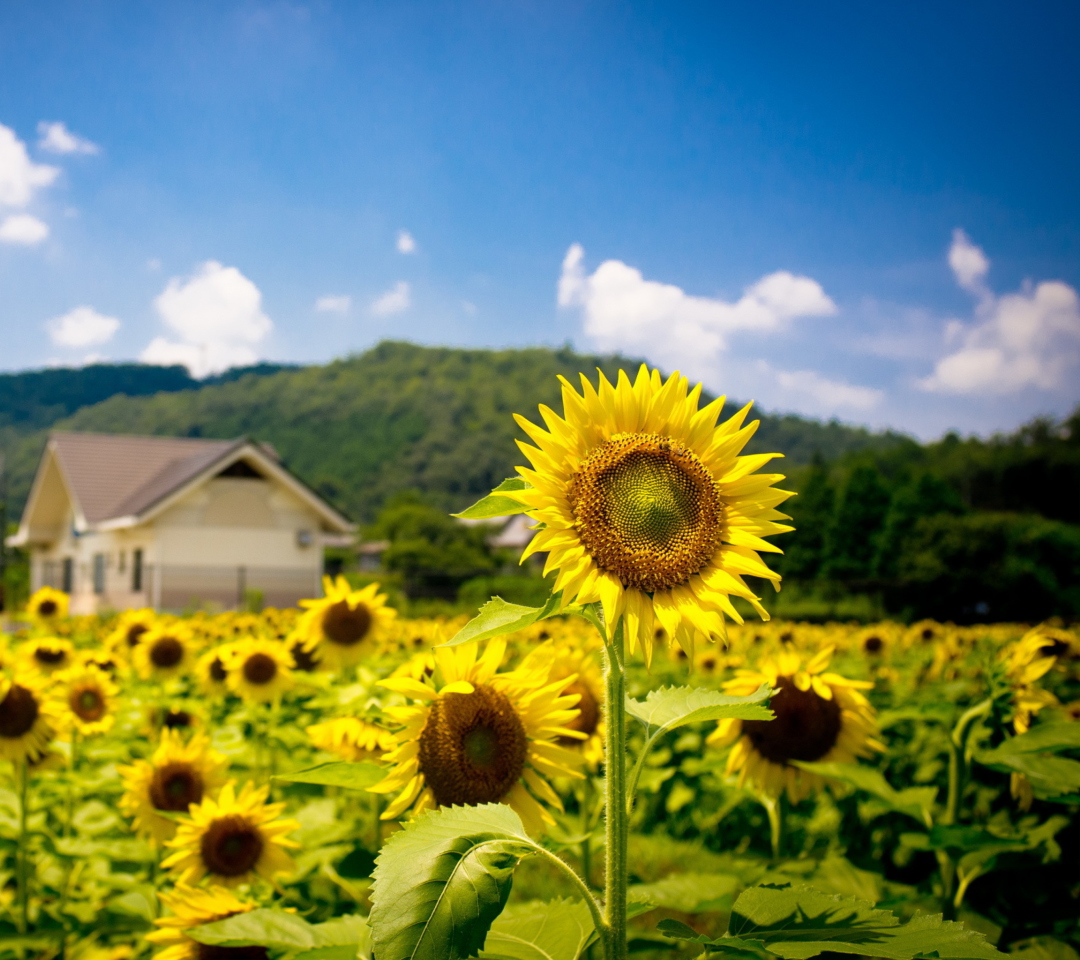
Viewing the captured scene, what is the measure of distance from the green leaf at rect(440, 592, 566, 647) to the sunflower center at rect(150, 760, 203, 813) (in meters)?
2.12

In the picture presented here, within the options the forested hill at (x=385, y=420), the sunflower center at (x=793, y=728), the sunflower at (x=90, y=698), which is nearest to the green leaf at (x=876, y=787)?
the sunflower center at (x=793, y=728)

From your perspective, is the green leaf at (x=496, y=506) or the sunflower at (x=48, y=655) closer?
the green leaf at (x=496, y=506)

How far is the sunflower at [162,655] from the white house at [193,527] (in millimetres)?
16382

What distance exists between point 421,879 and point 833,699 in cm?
190

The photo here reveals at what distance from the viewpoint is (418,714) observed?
67.2 inches

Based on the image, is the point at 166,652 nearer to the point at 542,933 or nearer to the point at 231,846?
the point at 231,846

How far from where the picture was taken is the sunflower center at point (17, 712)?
9.46 ft

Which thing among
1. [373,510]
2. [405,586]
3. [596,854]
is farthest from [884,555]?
[373,510]

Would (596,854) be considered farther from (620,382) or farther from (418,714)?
(620,382)

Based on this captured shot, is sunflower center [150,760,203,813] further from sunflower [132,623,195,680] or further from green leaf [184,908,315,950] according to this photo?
sunflower [132,623,195,680]

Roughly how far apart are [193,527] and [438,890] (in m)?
24.3

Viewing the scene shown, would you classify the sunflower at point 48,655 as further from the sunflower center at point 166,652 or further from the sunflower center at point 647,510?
the sunflower center at point 647,510

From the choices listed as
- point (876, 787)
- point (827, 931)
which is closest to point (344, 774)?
point (827, 931)

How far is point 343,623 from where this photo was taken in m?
3.83
